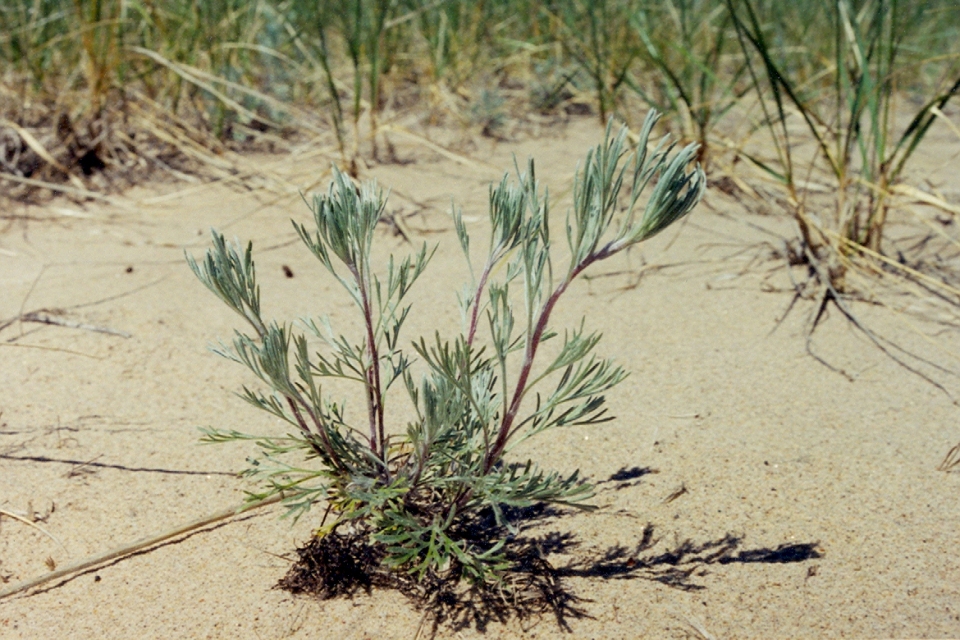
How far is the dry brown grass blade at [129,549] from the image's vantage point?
1554mm

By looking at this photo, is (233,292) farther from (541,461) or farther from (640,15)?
(640,15)

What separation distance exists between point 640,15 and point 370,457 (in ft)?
9.38

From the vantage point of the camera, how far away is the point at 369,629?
1.48 meters

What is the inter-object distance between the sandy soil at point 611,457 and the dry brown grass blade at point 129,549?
2 cm

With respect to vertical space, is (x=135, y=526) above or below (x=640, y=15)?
below

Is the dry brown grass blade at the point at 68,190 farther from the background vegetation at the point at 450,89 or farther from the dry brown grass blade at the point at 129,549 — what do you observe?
the dry brown grass blade at the point at 129,549

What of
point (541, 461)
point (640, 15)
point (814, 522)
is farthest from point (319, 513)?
point (640, 15)

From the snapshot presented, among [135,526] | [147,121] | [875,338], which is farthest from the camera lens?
[147,121]

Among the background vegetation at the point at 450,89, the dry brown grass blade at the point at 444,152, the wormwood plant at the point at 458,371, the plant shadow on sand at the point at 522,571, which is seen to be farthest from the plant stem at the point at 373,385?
the dry brown grass blade at the point at 444,152

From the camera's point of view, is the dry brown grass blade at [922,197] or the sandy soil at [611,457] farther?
the dry brown grass blade at [922,197]

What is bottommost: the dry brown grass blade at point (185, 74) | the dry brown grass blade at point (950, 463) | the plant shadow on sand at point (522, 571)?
the plant shadow on sand at point (522, 571)

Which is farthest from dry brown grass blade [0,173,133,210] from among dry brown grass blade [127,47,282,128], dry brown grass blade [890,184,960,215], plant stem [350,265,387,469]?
dry brown grass blade [890,184,960,215]

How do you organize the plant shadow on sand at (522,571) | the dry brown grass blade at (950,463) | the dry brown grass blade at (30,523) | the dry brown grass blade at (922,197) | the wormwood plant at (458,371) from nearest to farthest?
the wormwood plant at (458,371) < the plant shadow on sand at (522,571) < the dry brown grass blade at (30,523) < the dry brown grass blade at (950,463) < the dry brown grass blade at (922,197)

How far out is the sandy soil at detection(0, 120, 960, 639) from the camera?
1528 mm
